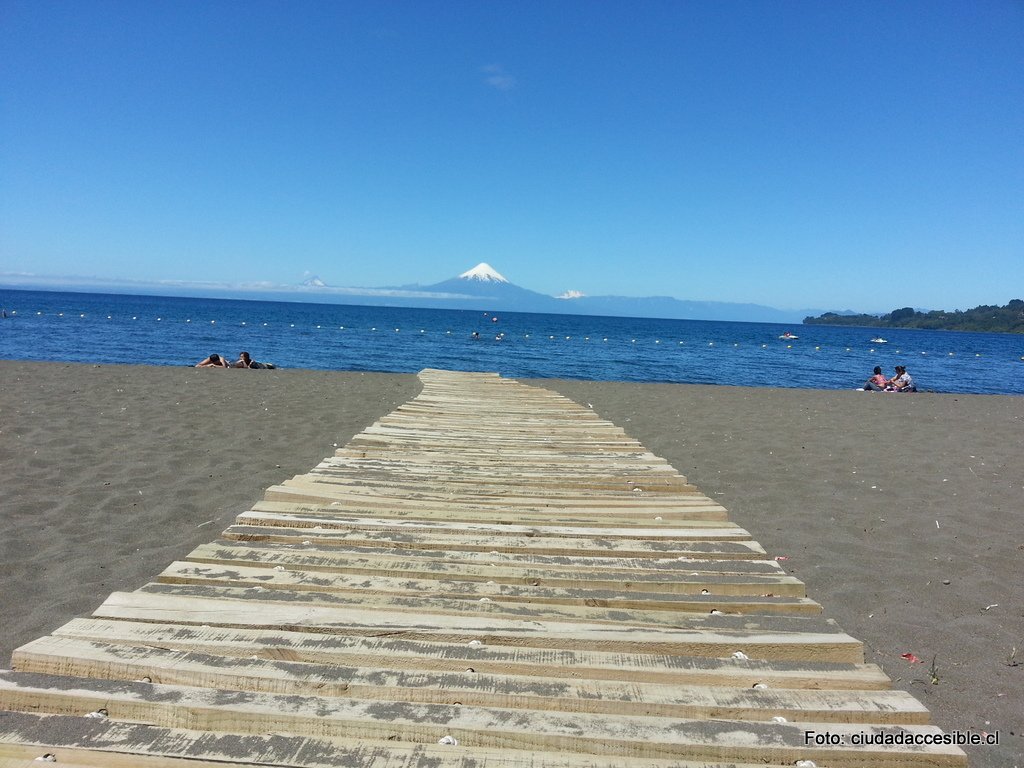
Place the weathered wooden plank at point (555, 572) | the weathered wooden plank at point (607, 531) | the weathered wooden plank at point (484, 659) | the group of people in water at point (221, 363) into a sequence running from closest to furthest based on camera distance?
the weathered wooden plank at point (484, 659) < the weathered wooden plank at point (555, 572) < the weathered wooden plank at point (607, 531) < the group of people in water at point (221, 363)

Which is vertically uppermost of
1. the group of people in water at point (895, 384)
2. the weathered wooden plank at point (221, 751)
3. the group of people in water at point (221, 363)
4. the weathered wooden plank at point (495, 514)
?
the group of people in water at point (895, 384)

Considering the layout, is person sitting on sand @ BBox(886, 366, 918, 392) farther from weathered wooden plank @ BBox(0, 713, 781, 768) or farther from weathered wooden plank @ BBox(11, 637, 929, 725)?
weathered wooden plank @ BBox(0, 713, 781, 768)

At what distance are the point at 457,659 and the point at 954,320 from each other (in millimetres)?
174263

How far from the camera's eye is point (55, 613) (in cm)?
361

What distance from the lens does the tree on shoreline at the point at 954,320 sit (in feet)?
434

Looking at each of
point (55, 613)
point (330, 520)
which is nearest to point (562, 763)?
point (330, 520)

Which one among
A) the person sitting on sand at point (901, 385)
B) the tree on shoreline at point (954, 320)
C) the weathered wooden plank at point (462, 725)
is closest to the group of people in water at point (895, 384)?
the person sitting on sand at point (901, 385)

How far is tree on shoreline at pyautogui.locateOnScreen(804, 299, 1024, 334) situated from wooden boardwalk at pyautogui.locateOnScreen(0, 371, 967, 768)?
6093 inches

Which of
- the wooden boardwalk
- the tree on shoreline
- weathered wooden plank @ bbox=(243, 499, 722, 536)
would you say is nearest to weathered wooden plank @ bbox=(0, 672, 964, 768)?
the wooden boardwalk

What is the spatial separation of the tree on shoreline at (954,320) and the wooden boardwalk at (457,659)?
508 ft

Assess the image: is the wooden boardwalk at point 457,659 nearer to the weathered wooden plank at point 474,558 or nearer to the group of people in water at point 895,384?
the weathered wooden plank at point 474,558

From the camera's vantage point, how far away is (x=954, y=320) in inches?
5640

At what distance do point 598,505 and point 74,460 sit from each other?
18.8 ft

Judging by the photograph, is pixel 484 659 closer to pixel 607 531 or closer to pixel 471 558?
pixel 471 558
